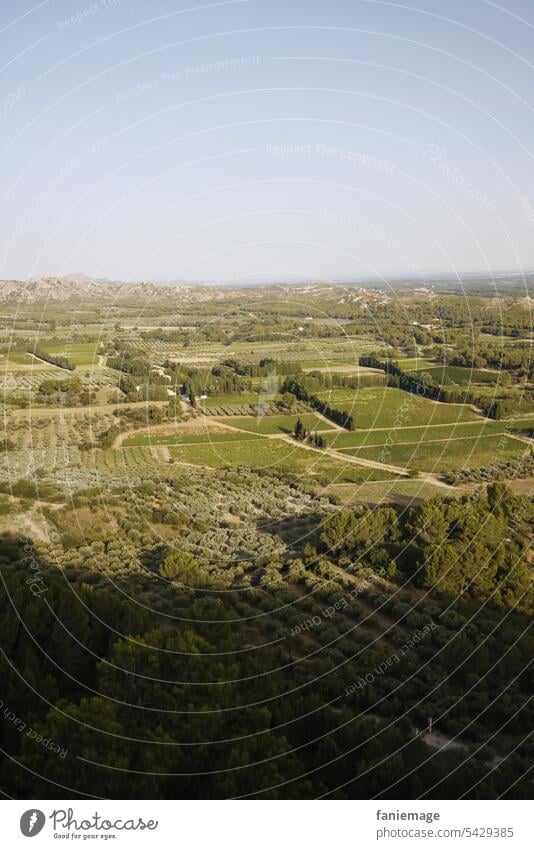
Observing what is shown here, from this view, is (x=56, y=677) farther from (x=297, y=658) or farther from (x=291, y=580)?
(x=291, y=580)

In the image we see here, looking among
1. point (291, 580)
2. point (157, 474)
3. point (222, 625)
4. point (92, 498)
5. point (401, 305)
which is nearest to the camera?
point (222, 625)

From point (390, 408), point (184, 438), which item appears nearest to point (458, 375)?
point (390, 408)

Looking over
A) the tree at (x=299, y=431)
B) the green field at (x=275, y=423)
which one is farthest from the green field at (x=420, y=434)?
the green field at (x=275, y=423)

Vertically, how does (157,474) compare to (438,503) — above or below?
below

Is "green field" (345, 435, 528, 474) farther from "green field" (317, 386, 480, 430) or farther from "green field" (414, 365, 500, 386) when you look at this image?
"green field" (414, 365, 500, 386)

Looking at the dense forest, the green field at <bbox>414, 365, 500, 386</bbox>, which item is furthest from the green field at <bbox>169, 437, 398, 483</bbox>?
the green field at <bbox>414, 365, 500, 386</bbox>

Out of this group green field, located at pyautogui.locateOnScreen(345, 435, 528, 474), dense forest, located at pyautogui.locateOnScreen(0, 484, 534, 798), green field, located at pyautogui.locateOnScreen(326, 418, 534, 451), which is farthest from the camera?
green field, located at pyautogui.locateOnScreen(326, 418, 534, 451)

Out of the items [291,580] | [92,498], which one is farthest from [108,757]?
[92,498]

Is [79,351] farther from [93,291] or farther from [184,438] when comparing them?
[93,291]
